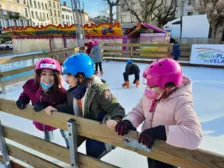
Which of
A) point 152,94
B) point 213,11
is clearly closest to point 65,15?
point 213,11

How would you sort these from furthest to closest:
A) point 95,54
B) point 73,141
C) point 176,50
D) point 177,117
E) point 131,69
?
point 176,50
point 95,54
point 131,69
point 73,141
point 177,117

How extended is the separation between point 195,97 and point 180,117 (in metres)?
3.39

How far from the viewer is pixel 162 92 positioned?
3.59ft

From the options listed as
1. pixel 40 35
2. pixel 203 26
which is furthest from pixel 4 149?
pixel 203 26

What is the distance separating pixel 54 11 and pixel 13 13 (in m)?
20.6

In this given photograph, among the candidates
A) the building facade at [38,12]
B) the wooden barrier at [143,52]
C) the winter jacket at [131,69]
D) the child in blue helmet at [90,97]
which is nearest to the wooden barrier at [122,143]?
the child in blue helmet at [90,97]

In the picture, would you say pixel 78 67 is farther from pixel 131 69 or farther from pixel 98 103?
pixel 131 69

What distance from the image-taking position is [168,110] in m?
1.08

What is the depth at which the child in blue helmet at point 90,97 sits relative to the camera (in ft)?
4.45

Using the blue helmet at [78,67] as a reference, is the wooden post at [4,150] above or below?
below

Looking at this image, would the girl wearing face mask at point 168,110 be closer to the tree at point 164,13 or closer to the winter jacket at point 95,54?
the winter jacket at point 95,54

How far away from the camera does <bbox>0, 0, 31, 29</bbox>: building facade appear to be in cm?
3102

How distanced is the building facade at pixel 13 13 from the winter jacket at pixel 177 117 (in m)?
34.8

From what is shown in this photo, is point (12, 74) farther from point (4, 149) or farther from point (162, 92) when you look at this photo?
point (162, 92)
